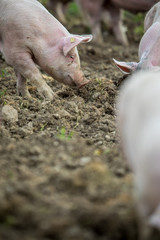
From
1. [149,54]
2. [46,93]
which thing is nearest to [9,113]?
[46,93]

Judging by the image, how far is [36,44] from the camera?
5348 mm

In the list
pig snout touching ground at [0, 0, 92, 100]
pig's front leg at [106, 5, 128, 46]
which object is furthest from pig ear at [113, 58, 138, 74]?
pig's front leg at [106, 5, 128, 46]

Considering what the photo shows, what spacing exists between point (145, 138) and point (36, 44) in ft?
10.6

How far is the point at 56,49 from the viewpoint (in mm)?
5398

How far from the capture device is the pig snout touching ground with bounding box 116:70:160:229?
226 centimetres

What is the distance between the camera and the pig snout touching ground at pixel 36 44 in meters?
5.36

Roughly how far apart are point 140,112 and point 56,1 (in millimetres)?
9972

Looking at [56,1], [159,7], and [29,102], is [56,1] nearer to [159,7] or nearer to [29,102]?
[159,7]

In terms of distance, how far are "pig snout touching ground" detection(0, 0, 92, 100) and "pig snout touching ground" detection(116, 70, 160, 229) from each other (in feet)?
9.40

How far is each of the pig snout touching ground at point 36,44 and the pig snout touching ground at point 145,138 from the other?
113 inches

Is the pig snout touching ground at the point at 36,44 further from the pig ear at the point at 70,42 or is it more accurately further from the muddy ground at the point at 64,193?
the muddy ground at the point at 64,193

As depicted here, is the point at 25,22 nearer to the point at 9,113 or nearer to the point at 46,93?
the point at 46,93

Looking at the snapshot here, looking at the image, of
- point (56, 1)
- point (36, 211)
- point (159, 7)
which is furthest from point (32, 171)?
point (56, 1)

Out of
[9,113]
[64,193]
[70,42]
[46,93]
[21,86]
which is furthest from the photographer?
[21,86]
